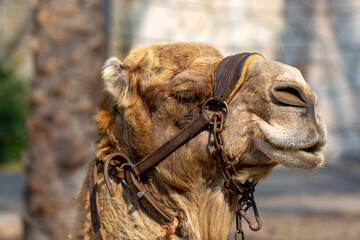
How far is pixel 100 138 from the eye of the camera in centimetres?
316

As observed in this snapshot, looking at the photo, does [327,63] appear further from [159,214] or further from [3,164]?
[159,214]

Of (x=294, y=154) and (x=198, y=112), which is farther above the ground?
(x=198, y=112)

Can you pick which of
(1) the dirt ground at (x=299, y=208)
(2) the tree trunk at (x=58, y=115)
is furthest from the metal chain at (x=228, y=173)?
(1) the dirt ground at (x=299, y=208)

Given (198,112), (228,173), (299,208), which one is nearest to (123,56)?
(299,208)

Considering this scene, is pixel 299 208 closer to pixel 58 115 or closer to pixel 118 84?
pixel 58 115

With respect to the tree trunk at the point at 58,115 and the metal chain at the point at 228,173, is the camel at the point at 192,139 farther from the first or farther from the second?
the tree trunk at the point at 58,115

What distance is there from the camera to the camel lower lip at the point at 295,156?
8.95 feet

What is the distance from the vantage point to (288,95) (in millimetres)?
2723

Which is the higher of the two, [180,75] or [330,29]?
[180,75]

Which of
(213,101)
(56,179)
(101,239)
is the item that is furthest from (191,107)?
(56,179)

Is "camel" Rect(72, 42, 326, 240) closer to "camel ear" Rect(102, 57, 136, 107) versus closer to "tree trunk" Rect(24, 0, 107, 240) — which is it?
"camel ear" Rect(102, 57, 136, 107)

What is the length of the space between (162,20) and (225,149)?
36.6ft

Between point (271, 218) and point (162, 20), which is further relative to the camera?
point (162, 20)

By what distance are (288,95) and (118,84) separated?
90 cm
